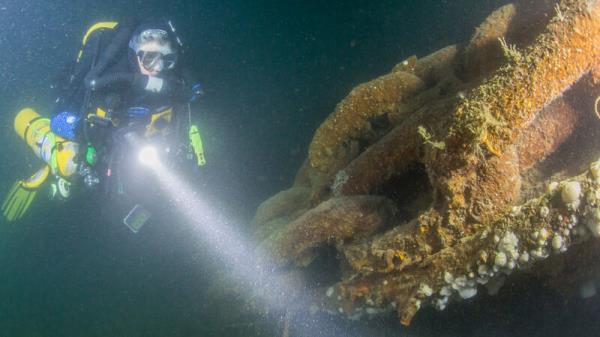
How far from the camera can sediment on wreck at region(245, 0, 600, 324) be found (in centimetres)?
154

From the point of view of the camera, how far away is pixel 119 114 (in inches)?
221

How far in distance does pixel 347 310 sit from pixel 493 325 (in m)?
0.91

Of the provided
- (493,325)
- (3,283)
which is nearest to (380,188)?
(493,325)

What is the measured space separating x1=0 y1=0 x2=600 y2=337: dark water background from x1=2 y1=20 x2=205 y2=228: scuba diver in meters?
1.37

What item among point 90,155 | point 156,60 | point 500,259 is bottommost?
point 500,259

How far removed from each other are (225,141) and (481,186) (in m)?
11.2

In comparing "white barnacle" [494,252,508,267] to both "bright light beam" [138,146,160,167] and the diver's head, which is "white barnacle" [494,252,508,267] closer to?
"bright light beam" [138,146,160,167]

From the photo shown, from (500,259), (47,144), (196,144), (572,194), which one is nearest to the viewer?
(572,194)

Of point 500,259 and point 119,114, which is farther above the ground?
point 119,114

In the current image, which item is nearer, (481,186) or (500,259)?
(500,259)

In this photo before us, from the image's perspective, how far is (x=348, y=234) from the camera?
97.0 inches

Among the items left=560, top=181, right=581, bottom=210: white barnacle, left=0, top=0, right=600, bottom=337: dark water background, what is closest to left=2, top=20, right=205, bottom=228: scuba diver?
left=0, top=0, right=600, bottom=337: dark water background

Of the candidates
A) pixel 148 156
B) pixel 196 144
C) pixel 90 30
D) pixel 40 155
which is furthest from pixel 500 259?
pixel 40 155

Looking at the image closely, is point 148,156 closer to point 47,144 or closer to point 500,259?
point 47,144
